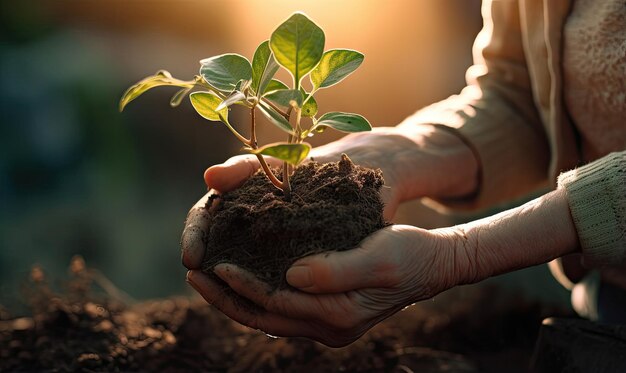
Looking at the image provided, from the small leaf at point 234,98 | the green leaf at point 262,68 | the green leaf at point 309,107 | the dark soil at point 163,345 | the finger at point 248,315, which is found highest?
the green leaf at point 262,68

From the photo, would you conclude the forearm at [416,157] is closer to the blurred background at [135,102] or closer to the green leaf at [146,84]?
the green leaf at [146,84]

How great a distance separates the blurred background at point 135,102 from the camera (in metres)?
2.76

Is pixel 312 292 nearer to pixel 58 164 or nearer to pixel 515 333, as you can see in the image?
pixel 515 333

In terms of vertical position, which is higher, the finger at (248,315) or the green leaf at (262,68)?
the green leaf at (262,68)

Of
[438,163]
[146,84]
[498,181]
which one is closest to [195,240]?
[146,84]

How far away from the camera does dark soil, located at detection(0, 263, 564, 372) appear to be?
122 centimetres

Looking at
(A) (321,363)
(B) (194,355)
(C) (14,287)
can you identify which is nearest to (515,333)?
(A) (321,363)

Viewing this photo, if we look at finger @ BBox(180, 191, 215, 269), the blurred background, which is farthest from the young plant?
the blurred background

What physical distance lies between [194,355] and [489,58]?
94 cm

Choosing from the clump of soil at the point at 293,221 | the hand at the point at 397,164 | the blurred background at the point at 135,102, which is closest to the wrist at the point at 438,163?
the hand at the point at 397,164

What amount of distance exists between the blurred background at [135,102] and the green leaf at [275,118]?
1.76 m

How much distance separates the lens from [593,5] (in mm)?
1146

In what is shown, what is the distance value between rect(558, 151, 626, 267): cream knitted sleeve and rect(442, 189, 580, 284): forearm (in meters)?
0.02

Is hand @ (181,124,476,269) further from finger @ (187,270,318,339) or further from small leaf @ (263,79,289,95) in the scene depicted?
small leaf @ (263,79,289,95)
